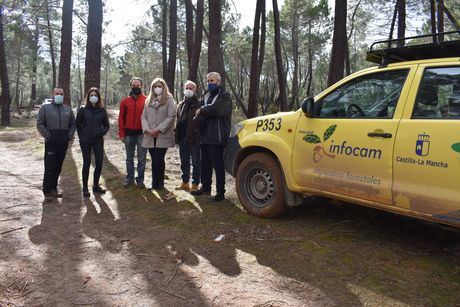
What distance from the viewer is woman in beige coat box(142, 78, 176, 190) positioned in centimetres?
680

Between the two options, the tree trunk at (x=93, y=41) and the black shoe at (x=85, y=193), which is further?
the tree trunk at (x=93, y=41)

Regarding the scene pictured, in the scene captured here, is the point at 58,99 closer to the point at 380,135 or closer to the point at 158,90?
the point at 158,90

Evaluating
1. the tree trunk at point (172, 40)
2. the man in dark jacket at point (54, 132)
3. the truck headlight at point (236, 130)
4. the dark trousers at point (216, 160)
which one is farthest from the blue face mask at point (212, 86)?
the tree trunk at point (172, 40)

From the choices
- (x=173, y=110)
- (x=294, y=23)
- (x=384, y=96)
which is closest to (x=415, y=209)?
(x=384, y=96)

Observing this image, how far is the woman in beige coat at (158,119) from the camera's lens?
680 centimetres

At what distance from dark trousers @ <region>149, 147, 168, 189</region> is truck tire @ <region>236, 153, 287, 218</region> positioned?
5.85 feet

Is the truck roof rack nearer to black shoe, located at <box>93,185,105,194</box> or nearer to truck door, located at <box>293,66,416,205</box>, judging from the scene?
truck door, located at <box>293,66,416,205</box>

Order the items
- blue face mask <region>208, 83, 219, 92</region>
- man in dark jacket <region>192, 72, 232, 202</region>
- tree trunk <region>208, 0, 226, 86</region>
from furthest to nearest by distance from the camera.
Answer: tree trunk <region>208, 0, 226, 86</region>, blue face mask <region>208, 83, 219, 92</region>, man in dark jacket <region>192, 72, 232, 202</region>

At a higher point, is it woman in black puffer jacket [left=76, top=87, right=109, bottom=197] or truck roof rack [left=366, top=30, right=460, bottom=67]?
truck roof rack [left=366, top=30, right=460, bottom=67]

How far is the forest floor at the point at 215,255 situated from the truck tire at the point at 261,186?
0.52 feet

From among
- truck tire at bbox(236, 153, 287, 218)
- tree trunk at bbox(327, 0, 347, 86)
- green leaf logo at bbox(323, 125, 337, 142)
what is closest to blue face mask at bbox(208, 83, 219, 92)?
truck tire at bbox(236, 153, 287, 218)

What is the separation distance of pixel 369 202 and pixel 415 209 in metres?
0.49

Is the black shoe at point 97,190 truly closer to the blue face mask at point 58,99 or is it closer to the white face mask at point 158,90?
the blue face mask at point 58,99

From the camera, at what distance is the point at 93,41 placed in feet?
35.8
